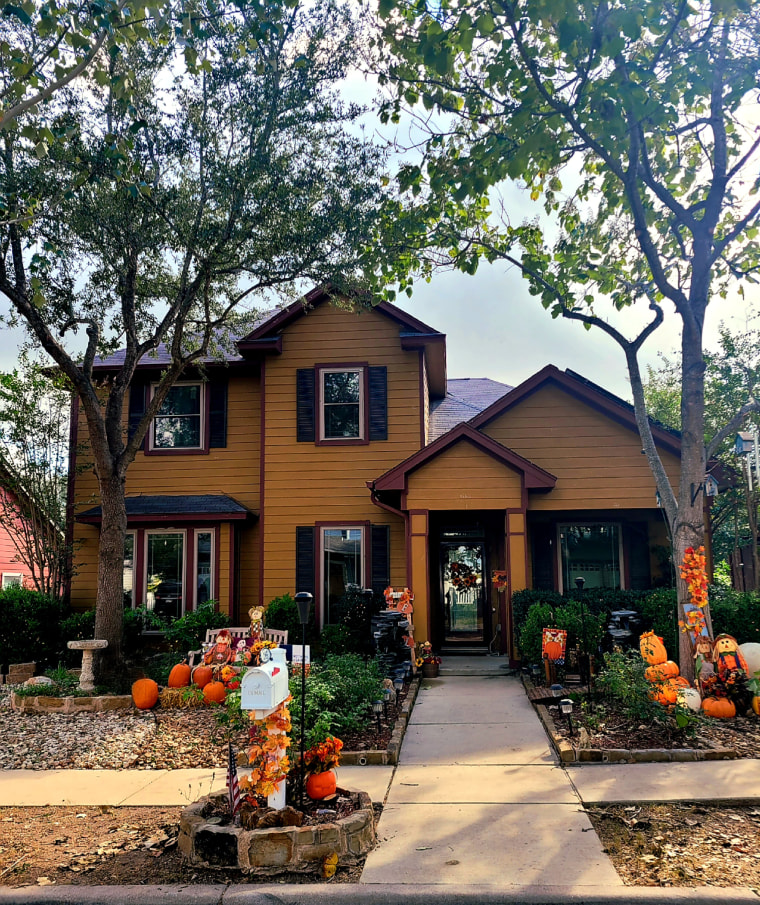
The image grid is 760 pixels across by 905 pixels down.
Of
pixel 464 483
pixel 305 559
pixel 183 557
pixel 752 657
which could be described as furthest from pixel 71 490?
pixel 752 657

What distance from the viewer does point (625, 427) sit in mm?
13430

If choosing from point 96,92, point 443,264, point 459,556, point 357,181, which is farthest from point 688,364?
point 96,92

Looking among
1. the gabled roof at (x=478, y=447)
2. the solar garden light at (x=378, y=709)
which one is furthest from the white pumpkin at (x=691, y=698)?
the gabled roof at (x=478, y=447)

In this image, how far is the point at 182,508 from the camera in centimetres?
1410

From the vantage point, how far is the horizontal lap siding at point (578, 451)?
13031mm

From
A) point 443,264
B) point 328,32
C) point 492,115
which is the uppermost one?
point 328,32

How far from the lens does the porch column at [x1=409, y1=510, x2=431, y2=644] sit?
1205 centimetres

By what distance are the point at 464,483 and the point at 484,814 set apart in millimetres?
7282

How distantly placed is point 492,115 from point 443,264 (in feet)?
7.62

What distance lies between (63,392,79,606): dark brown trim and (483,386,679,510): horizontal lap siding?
831 centimetres

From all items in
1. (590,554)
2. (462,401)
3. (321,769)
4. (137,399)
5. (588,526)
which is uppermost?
(462,401)

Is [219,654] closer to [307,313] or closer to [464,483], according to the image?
[464,483]

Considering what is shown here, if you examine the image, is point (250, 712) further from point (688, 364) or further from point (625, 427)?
point (625, 427)

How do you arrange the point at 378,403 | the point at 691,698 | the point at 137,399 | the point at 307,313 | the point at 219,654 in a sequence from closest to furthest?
the point at 691,698
the point at 219,654
the point at 378,403
the point at 307,313
the point at 137,399
